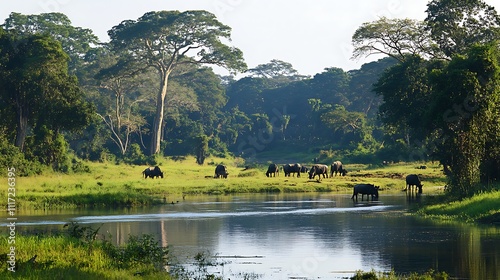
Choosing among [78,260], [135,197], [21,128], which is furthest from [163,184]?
[78,260]

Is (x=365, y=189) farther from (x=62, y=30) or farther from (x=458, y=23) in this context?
(x=62, y=30)

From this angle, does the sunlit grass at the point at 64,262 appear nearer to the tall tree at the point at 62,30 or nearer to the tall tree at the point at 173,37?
the tall tree at the point at 173,37

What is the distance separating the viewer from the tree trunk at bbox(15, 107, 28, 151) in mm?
51094

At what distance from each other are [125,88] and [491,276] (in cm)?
6401

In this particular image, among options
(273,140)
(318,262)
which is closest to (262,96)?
(273,140)

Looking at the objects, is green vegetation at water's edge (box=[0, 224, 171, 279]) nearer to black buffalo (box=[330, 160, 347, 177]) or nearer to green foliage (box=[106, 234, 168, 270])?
green foliage (box=[106, 234, 168, 270])

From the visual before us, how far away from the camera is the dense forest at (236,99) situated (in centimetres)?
3384

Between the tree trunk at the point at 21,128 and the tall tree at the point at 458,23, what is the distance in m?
25.8

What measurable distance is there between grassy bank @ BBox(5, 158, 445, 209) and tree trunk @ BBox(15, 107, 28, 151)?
4.05m

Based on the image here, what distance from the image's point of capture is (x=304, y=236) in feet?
83.4

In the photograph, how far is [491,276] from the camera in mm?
17125

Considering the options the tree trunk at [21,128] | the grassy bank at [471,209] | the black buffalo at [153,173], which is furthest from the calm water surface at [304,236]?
the tree trunk at [21,128]

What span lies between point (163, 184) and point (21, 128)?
10.3 meters

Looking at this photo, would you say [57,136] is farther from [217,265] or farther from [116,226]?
[217,265]
